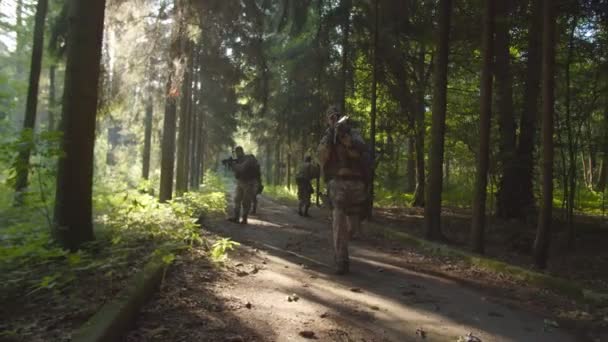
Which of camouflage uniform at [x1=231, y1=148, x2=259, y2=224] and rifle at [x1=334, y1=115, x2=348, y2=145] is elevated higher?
rifle at [x1=334, y1=115, x2=348, y2=145]

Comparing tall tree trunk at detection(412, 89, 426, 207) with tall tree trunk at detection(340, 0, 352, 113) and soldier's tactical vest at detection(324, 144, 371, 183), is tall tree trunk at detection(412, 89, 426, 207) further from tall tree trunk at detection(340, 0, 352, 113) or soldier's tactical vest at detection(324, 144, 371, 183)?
soldier's tactical vest at detection(324, 144, 371, 183)

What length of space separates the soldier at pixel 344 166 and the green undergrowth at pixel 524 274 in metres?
2.21

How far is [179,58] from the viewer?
35.5 feet

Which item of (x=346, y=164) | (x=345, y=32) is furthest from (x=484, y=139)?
(x=345, y=32)

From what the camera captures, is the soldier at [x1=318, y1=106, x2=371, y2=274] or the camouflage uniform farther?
the camouflage uniform

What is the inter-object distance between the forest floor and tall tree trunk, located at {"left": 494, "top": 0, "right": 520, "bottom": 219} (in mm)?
5772

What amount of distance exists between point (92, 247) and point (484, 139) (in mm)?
6566

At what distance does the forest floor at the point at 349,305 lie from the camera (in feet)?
13.0

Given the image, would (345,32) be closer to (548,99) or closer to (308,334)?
(548,99)

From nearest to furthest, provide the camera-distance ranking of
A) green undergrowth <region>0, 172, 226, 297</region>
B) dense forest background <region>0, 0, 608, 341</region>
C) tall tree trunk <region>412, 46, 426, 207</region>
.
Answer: green undergrowth <region>0, 172, 226, 297</region> < dense forest background <region>0, 0, 608, 341</region> < tall tree trunk <region>412, 46, 426, 207</region>

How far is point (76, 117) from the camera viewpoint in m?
5.45

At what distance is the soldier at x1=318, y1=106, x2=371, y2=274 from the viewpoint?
22.0 feet

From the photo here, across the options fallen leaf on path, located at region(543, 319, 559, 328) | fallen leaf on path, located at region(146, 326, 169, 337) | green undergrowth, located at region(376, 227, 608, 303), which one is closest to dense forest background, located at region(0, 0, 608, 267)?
green undergrowth, located at region(376, 227, 608, 303)

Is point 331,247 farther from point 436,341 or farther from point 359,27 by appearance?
point 359,27
